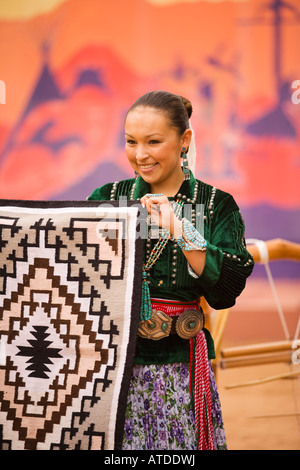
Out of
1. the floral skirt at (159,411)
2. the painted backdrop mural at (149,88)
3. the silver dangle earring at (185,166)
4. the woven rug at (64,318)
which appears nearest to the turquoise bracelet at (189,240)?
the woven rug at (64,318)

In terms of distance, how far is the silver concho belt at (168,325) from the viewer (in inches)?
57.6

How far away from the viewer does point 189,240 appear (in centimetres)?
136

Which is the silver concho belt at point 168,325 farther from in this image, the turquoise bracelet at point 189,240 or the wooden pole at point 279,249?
the wooden pole at point 279,249

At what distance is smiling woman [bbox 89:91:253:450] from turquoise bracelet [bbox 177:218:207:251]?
34 millimetres

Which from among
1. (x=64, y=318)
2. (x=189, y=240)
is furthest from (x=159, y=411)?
(x=189, y=240)

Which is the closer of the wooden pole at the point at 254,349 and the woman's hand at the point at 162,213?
the woman's hand at the point at 162,213

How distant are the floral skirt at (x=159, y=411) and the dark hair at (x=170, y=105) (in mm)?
657

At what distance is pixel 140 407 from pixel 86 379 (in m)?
0.17

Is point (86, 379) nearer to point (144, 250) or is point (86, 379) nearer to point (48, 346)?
point (48, 346)

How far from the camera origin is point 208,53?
15.6 feet

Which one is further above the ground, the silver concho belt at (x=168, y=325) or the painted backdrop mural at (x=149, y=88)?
the painted backdrop mural at (x=149, y=88)
